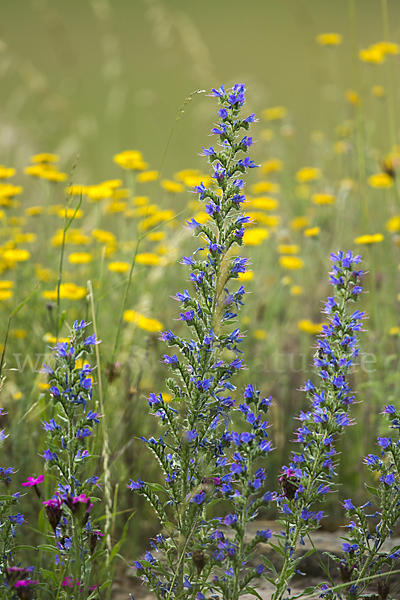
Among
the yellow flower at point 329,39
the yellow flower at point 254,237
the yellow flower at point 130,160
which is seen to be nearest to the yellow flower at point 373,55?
the yellow flower at point 329,39

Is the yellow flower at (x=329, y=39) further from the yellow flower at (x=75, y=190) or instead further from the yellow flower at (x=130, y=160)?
the yellow flower at (x=75, y=190)

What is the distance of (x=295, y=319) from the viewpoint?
4.34m

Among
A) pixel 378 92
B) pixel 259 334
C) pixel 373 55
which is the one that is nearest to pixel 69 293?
pixel 259 334

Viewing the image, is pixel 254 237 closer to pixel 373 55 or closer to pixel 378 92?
pixel 373 55

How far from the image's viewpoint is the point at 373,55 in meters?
4.21

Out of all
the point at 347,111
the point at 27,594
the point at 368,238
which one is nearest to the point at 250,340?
the point at 368,238

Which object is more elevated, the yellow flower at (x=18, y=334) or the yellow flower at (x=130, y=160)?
the yellow flower at (x=130, y=160)

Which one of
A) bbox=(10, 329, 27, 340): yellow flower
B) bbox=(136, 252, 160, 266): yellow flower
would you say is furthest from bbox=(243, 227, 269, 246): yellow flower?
bbox=(10, 329, 27, 340): yellow flower

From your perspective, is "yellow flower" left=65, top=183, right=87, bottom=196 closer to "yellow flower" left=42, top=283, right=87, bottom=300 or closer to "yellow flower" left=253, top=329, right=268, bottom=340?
"yellow flower" left=42, top=283, right=87, bottom=300

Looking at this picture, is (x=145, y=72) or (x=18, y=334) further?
(x=145, y=72)

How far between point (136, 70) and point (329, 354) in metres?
14.0

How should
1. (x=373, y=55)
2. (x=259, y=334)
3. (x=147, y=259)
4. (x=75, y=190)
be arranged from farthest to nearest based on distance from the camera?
(x=373, y=55) → (x=259, y=334) → (x=75, y=190) → (x=147, y=259)

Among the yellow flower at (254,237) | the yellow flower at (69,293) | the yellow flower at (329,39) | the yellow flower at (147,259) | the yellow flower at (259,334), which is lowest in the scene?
the yellow flower at (259,334)

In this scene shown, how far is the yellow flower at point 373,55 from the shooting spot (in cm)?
420
